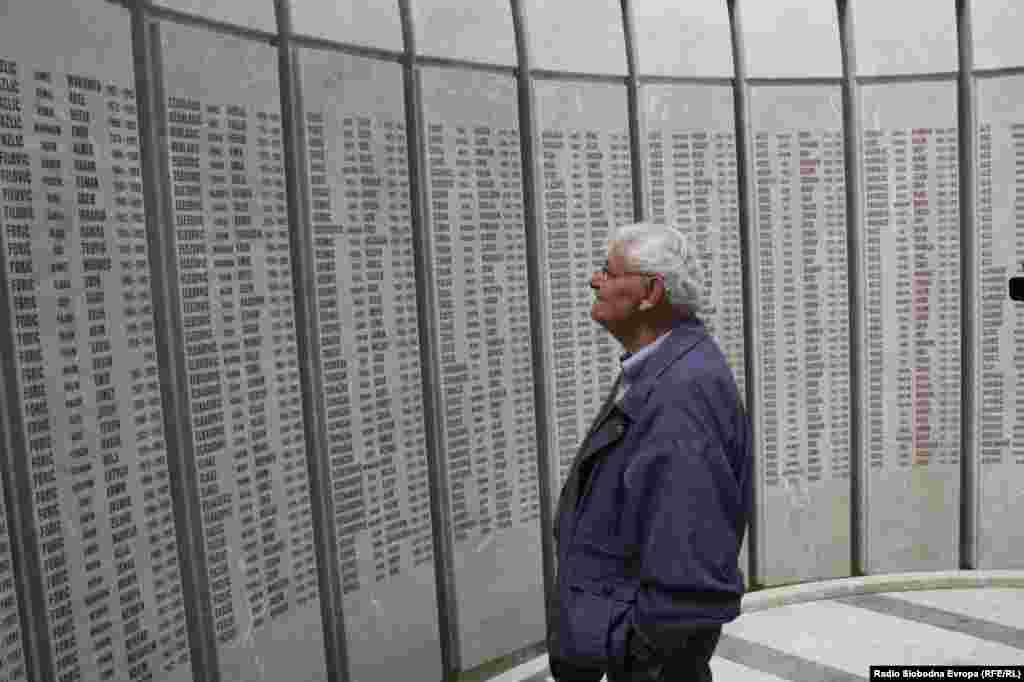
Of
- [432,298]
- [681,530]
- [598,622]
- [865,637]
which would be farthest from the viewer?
[865,637]

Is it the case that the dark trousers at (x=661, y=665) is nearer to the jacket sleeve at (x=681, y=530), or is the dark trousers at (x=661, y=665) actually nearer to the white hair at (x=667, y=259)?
the jacket sleeve at (x=681, y=530)

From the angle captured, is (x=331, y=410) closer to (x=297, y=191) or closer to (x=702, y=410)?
(x=297, y=191)

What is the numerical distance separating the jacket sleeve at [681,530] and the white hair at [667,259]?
0.85 feet

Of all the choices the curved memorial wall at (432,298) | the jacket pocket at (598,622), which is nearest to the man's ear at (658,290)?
the jacket pocket at (598,622)

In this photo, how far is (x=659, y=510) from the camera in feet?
4.88

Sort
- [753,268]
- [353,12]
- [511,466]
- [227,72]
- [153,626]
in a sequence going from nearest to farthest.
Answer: [153,626]
[227,72]
[353,12]
[511,466]
[753,268]

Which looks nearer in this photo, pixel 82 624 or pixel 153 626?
pixel 82 624

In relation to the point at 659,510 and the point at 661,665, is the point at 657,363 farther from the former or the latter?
the point at 661,665

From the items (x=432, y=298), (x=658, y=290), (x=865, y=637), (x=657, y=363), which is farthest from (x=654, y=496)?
(x=865, y=637)

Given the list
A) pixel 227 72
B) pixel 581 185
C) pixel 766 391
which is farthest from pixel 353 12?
pixel 766 391

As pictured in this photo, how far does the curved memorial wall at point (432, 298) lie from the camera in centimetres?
182

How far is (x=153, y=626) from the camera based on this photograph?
2.01 m

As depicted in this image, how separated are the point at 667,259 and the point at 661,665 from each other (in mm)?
689

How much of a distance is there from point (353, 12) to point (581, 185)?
1093mm
